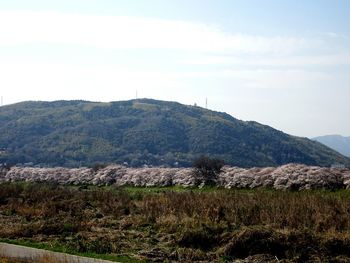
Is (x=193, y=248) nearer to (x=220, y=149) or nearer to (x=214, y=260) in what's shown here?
(x=214, y=260)

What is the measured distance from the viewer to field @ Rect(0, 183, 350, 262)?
1700cm

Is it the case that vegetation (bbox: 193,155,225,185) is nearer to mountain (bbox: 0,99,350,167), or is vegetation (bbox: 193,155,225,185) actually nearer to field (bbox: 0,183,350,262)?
field (bbox: 0,183,350,262)

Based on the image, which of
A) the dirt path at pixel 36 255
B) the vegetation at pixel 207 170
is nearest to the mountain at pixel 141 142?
the vegetation at pixel 207 170

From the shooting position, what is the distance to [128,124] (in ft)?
604

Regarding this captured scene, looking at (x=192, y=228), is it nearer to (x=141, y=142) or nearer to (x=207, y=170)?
(x=207, y=170)

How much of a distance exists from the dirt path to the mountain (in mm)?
104066

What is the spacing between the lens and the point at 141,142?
15638 centimetres

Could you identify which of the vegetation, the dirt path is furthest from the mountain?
the dirt path

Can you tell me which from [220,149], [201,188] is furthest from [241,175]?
[220,149]

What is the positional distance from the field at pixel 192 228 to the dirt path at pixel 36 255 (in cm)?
91

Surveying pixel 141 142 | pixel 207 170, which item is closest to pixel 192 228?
pixel 207 170

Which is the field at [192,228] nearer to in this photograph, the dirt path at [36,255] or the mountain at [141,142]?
the dirt path at [36,255]

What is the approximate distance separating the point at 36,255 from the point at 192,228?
6.28 meters

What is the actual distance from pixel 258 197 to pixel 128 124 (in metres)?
158
